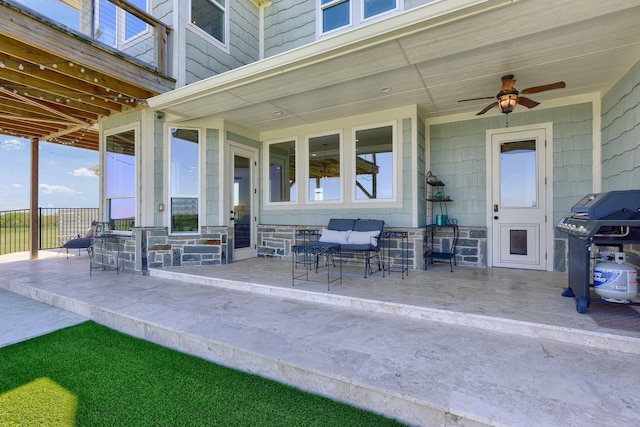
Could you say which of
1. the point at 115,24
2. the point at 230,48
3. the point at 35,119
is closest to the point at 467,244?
the point at 230,48

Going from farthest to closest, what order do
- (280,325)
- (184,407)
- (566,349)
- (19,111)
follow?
(19,111) < (280,325) < (566,349) < (184,407)

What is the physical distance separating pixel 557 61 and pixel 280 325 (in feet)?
13.9

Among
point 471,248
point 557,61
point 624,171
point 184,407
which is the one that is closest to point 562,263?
point 471,248

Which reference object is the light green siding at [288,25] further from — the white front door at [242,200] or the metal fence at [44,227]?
Answer: the metal fence at [44,227]

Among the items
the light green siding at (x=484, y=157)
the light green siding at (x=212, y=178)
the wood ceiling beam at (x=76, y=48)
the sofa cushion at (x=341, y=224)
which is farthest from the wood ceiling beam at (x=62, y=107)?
the light green siding at (x=484, y=157)

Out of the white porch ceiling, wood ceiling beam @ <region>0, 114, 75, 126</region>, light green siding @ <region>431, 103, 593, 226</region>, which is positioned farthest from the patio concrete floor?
wood ceiling beam @ <region>0, 114, 75, 126</region>

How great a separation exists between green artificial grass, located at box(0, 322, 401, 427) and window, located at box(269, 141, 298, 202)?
13.1 ft

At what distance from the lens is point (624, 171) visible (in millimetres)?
3648

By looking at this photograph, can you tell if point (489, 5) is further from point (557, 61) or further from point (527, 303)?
point (527, 303)

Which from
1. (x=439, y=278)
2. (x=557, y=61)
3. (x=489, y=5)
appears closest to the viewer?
(x=489, y=5)

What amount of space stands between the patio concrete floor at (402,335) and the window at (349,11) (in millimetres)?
4523

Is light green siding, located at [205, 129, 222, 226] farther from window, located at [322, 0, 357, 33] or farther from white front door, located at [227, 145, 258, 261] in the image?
window, located at [322, 0, 357, 33]

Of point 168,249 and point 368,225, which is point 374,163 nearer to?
point 368,225

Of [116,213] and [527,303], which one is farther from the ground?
[116,213]
